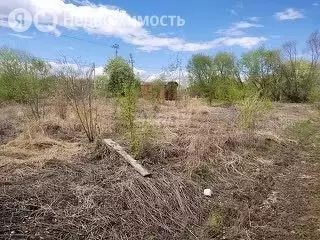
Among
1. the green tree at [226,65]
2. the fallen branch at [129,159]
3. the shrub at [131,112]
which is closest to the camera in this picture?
the fallen branch at [129,159]

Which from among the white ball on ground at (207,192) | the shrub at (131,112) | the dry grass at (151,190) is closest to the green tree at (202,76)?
the dry grass at (151,190)

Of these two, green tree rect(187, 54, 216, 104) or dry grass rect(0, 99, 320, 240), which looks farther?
green tree rect(187, 54, 216, 104)

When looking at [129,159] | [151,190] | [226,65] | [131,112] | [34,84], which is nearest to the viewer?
[151,190]

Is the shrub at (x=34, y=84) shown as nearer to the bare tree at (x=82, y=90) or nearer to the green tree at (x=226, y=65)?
the bare tree at (x=82, y=90)

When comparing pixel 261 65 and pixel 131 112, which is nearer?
pixel 131 112

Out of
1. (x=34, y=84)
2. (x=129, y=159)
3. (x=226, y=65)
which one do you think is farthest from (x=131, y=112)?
(x=226, y=65)

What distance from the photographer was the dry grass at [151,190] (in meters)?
4.16

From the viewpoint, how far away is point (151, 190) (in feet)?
16.3

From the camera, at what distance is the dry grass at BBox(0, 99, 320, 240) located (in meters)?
4.16

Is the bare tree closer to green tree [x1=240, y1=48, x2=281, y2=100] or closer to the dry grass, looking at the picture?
the dry grass

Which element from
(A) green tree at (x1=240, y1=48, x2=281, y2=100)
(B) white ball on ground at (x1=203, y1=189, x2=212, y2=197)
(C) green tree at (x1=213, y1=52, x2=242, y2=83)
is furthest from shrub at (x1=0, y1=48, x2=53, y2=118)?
(A) green tree at (x1=240, y1=48, x2=281, y2=100)

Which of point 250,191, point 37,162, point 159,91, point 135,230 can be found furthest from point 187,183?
point 159,91

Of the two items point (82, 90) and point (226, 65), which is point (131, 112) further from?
point (226, 65)

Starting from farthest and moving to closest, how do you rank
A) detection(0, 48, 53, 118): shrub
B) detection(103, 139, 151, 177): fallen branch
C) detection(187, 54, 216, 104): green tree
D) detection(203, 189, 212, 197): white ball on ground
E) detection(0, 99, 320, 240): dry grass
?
detection(187, 54, 216, 104): green tree → detection(0, 48, 53, 118): shrub → detection(103, 139, 151, 177): fallen branch → detection(203, 189, 212, 197): white ball on ground → detection(0, 99, 320, 240): dry grass
